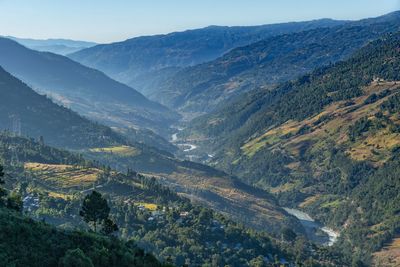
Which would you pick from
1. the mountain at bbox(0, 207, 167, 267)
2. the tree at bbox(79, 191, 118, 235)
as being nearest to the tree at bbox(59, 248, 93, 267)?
the mountain at bbox(0, 207, 167, 267)

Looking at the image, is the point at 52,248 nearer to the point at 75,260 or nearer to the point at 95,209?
the point at 75,260

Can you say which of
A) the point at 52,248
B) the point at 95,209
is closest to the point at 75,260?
the point at 52,248

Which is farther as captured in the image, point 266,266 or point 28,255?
point 266,266

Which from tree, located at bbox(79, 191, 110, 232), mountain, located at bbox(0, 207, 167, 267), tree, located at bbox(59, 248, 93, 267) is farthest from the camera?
tree, located at bbox(79, 191, 110, 232)

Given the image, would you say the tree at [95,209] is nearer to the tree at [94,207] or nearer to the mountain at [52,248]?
the tree at [94,207]

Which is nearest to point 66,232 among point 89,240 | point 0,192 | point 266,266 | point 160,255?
point 89,240

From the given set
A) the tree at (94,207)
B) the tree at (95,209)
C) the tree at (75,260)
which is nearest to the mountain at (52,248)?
the tree at (75,260)

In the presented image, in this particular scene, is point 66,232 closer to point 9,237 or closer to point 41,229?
point 41,229

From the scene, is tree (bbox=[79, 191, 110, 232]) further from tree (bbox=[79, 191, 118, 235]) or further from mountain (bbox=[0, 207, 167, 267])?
mountain (bbox=[0, 207, 167, 267])
